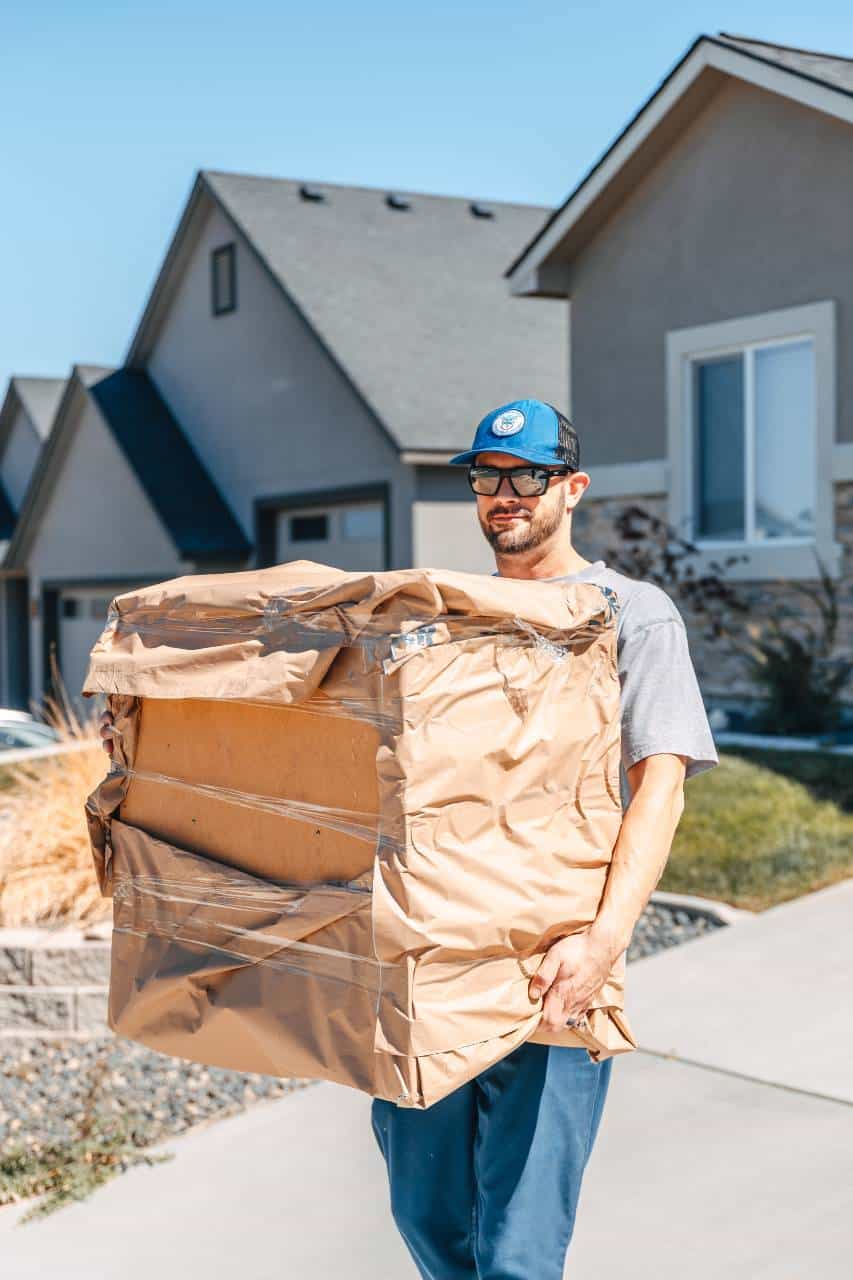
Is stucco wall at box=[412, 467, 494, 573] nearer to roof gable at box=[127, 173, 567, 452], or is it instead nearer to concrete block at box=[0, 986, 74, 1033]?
roof gable at box=[127, 173, 567, 452]

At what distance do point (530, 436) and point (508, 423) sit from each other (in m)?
0.06

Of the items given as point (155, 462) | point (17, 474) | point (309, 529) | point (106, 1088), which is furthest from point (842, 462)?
point (17, 474)

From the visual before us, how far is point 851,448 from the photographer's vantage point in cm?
1061

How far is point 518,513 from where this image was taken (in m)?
2.85

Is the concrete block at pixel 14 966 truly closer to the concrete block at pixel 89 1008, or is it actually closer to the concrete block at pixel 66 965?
the concrete block at pixel 66 965

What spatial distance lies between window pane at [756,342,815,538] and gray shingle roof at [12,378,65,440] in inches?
609

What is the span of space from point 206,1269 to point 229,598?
2.00 meters

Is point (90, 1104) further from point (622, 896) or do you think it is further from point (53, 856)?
point (622, 896)

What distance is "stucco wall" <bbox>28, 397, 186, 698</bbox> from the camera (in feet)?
59.0

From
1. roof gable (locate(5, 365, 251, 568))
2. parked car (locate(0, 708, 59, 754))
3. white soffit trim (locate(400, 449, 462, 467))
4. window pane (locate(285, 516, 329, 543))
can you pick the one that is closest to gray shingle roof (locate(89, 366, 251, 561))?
roof gable (locate(5, 365, 251, 568))

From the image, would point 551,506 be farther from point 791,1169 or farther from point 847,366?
point 847,366

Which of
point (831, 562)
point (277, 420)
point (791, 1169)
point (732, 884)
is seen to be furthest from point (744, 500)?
point (791, 1169)

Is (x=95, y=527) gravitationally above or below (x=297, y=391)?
below

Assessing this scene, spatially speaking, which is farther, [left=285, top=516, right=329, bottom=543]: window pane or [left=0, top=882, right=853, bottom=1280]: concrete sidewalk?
[left=285, top=516, right=329, bottom=543]: window pane
